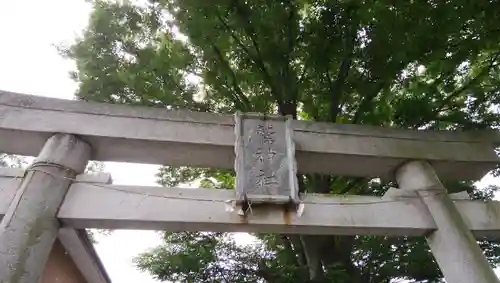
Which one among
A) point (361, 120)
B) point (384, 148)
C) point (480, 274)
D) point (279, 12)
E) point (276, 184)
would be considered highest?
point (279, 12)

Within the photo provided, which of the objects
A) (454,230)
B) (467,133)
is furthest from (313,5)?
(454,230)

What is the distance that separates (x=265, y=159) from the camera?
4.07 meters

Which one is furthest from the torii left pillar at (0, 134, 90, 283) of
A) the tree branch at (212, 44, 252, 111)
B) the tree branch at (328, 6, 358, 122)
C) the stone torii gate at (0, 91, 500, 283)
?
the tree branch at (328, 6, 358, 122)

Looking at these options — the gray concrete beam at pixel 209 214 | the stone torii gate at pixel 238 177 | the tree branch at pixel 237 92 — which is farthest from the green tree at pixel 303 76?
the gray concrete beam at pixel 209 214

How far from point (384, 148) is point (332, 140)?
59cm

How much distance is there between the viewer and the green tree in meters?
5.54

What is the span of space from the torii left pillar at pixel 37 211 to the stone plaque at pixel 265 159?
1559mm

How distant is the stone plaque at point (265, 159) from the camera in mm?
3832

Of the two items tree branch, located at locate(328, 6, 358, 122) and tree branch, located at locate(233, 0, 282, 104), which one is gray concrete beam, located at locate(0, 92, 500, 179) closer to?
tree branch, located at locate(328, 6, 358, 122)

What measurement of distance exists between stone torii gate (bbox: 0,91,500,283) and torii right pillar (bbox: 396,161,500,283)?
1cm

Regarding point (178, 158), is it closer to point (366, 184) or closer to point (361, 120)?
point (361, 120)

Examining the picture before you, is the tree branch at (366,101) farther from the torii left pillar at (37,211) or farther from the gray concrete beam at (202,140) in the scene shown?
the torii left pillar at (37,211)

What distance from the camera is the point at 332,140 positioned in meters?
4.60

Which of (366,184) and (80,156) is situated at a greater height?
(366,184)
